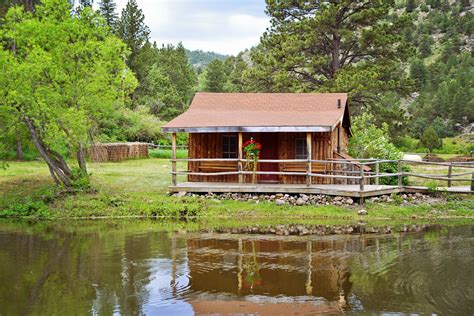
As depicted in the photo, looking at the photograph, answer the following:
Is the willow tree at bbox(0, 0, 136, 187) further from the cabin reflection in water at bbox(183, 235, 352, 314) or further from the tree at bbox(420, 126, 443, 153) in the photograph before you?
the tree at bbox(420, 126, 443, 153)

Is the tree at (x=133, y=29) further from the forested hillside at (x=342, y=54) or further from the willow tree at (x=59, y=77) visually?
the willow tree at (x=59, y=77)

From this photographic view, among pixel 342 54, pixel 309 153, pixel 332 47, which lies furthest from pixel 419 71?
pixel 309 153

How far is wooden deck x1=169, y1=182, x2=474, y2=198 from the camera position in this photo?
20078 millimetres

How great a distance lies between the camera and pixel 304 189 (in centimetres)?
2048

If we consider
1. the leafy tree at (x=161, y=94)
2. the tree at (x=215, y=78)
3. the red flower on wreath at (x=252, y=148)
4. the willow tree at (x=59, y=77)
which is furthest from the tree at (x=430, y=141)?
the tree at (x=215, y=78)

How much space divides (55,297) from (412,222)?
12288mm

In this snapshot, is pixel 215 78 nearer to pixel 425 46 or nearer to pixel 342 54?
pixel 342 54

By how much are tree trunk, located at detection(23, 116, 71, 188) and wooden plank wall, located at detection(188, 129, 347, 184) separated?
196 inches

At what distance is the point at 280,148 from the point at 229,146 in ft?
6.89

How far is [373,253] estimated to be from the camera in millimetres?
14008

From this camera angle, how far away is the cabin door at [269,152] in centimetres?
2277

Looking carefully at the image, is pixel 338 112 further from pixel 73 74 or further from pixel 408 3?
pixel 408 3

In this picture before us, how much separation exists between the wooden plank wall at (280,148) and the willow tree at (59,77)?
12.4ft

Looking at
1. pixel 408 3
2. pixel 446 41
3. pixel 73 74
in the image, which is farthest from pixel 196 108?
pixel 408 3
